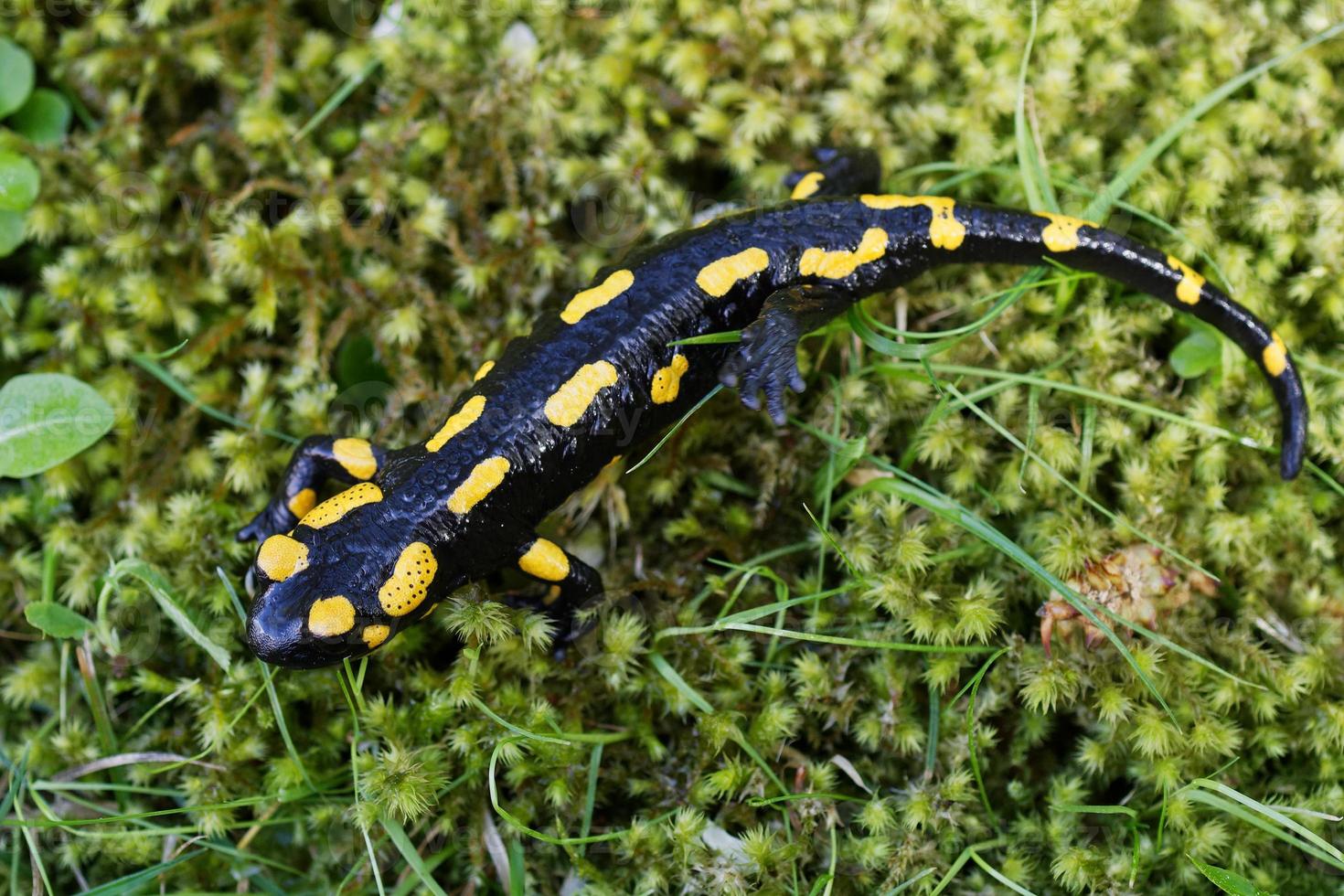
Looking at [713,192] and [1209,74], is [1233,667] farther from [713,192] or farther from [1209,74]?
[713,192]

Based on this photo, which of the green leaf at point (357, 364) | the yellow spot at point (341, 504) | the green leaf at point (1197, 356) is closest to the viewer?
the yellow spot at point (341, 504)

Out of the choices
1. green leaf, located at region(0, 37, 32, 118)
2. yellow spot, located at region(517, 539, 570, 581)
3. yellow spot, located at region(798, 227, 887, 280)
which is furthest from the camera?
green leaf, located at region(0, 37, 32, 118)

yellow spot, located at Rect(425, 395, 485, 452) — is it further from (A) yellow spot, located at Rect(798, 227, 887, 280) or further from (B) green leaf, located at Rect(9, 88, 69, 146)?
(B) green leaf, located at Rect(9, 88, 69, 146)

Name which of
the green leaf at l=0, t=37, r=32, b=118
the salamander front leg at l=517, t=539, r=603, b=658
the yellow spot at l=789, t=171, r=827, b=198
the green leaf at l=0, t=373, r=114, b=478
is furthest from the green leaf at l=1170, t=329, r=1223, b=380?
the green leaf at l=0, t=37, r=32, b=118

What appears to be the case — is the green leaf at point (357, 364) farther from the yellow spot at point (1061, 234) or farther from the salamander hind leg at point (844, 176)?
the yellow spot at point (1061, 234)

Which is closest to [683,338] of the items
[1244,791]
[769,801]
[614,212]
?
[614,212]

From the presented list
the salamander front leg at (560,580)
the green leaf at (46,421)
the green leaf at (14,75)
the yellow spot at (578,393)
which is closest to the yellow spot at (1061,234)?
the yellow spot at (578,393)

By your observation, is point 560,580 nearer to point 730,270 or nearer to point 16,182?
point 730,270
